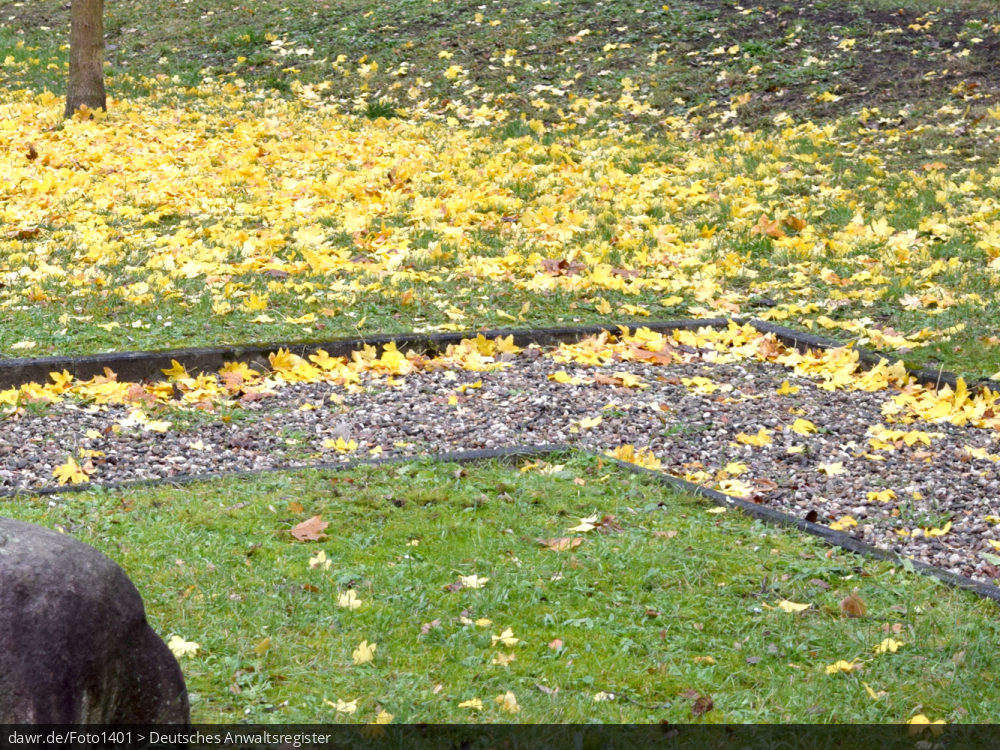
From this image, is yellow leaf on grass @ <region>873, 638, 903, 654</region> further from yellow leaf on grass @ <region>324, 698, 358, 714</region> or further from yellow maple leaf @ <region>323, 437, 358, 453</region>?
yellow maple leaf @ <region>323, 437, 358, 453</region>

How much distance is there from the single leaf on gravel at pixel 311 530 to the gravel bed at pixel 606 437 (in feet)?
2.39

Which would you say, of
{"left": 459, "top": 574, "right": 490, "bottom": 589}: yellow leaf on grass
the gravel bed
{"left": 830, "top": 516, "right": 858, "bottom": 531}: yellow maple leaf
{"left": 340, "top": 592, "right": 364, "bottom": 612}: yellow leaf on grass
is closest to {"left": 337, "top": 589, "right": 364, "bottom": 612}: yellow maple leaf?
{"left": 340, "top": 592, "right": 364, "bottom": 612}: yellow leaf on grass

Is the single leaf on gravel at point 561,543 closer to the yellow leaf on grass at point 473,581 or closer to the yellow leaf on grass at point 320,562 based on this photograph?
the yellow leaf on grass at point 473,581

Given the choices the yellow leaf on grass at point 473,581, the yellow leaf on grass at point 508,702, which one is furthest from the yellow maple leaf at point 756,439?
the yellow leaf on grass at point 508,702

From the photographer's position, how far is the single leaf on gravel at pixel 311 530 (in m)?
4.00

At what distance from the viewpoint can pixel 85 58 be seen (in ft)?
40.7

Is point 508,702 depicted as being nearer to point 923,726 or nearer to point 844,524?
point 923,726

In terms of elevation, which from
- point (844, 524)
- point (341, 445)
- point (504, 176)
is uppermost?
point (504, 176)

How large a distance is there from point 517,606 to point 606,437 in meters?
1.74

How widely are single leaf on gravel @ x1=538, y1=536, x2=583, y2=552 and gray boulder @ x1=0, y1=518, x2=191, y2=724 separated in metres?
1.69

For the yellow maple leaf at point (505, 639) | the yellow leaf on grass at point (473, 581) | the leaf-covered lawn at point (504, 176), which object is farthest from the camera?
the leaf-covered lawn at point (504, 176)

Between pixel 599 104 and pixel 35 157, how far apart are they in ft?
19.3

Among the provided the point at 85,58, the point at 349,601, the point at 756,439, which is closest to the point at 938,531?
the point at 756,439

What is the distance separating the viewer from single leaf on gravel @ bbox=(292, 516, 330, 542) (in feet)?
13.1
